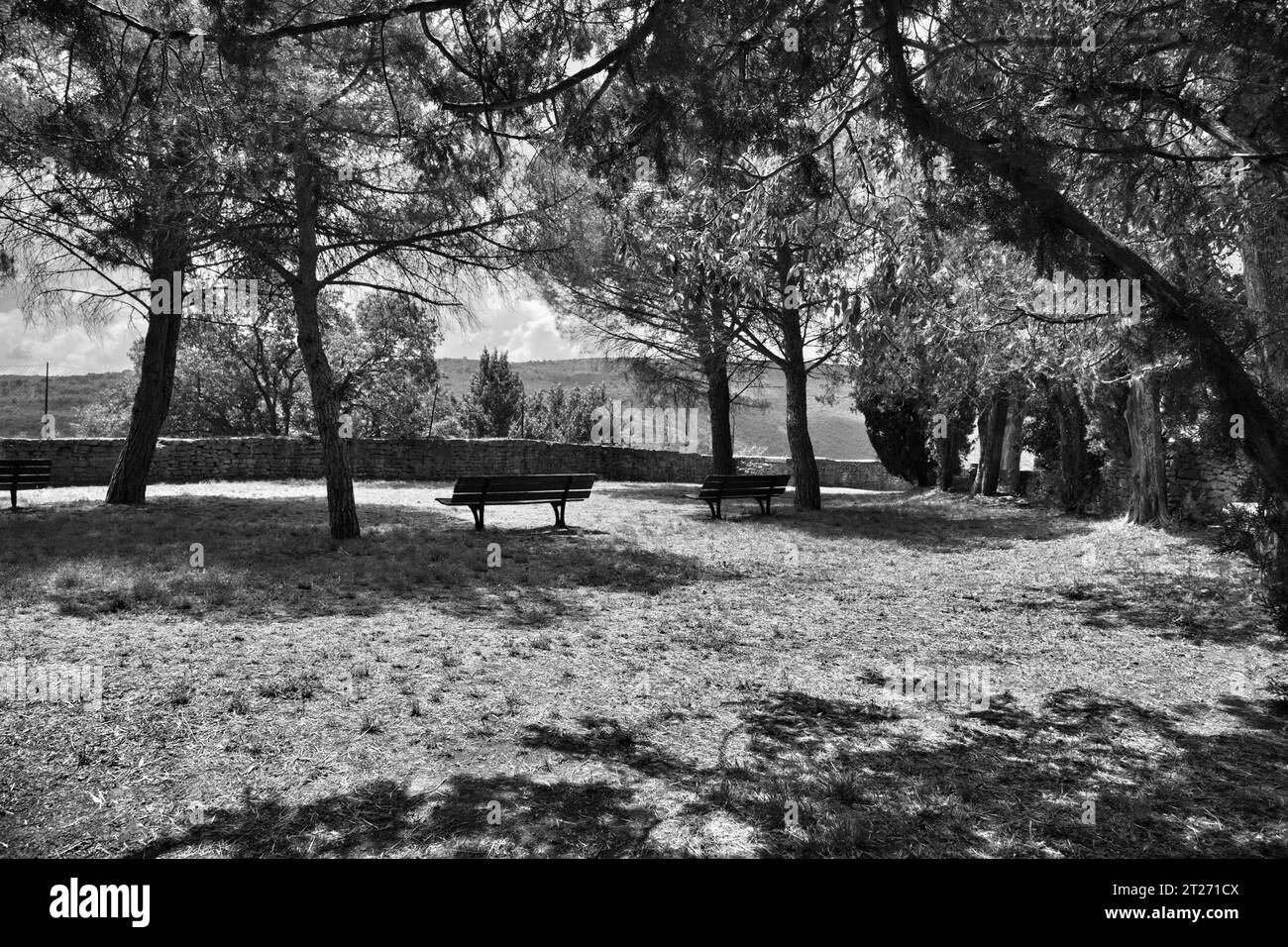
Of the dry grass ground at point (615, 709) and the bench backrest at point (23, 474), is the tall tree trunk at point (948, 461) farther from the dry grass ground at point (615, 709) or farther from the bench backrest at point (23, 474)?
the bench backrest at point (23, 474)

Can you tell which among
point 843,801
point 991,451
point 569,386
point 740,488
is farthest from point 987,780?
point 569,386

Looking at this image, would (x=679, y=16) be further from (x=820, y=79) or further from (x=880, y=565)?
(x=880, y=565)

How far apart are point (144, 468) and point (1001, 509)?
14.9 metres

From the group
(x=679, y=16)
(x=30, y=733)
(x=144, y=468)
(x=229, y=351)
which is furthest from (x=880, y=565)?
(x=229, y=351)

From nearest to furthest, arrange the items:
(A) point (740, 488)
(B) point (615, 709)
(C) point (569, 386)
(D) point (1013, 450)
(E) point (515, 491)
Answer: (B) point (615, 709) < (E) point (515, 491) < (A) point (740, 488) < (D) point (1013, 450) < (C) point (569, 386)

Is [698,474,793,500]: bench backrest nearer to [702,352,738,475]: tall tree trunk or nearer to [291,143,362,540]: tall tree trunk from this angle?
[702,352,738,475]: tall tree trunk

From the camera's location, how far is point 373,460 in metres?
19.8

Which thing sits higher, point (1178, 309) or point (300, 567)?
point (1178, 309)

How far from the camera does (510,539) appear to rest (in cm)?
995

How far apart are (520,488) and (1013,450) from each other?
14.9 meters

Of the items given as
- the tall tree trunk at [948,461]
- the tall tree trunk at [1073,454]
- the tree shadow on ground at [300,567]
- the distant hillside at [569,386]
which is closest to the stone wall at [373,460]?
the distant hillside at [569,386]

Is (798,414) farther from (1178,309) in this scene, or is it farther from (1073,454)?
(1178,309)

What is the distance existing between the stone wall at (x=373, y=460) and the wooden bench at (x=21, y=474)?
4891 millimetres

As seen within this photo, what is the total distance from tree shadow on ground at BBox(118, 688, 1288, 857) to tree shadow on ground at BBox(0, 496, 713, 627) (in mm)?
2733
